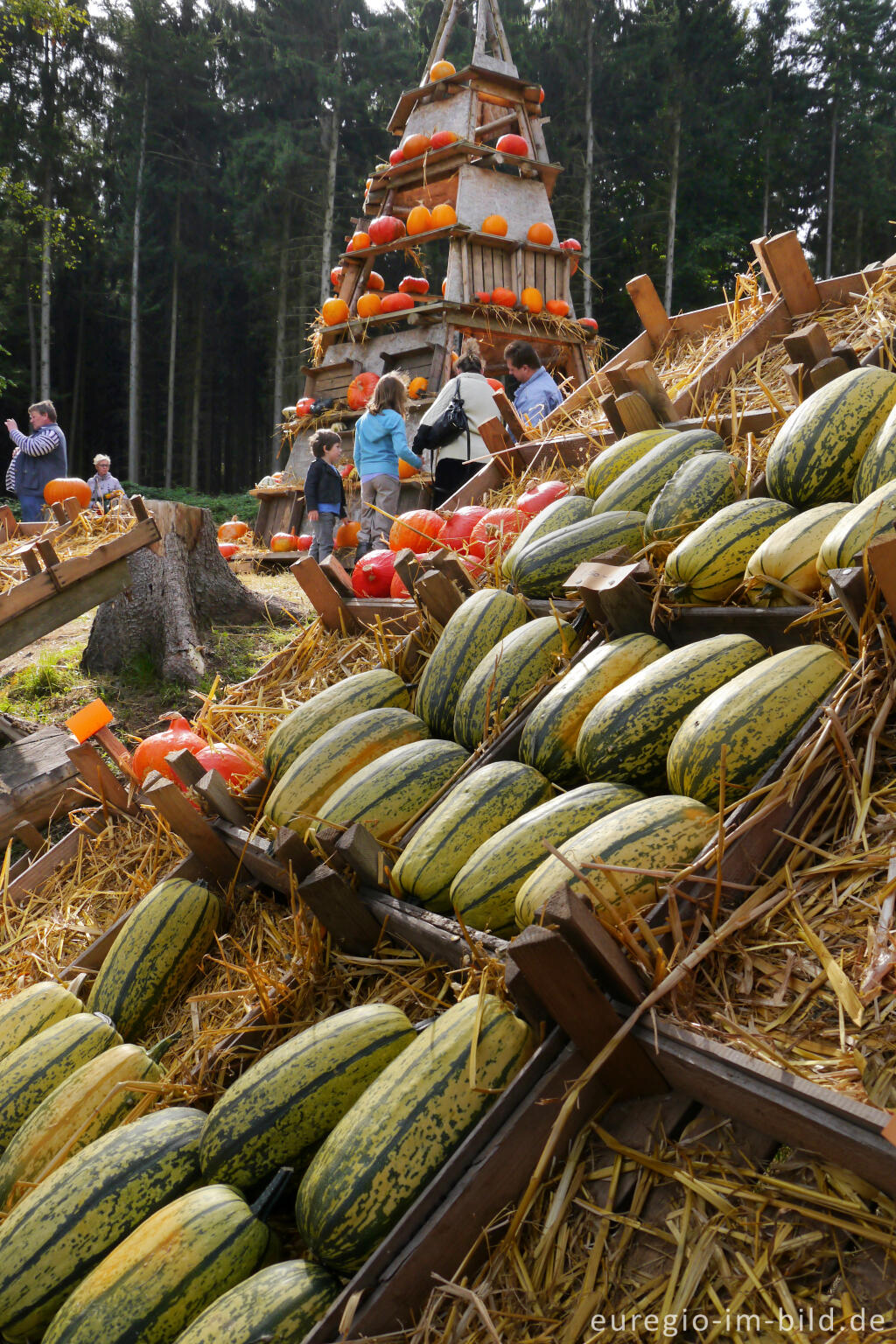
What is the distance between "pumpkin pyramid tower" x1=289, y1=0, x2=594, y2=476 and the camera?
1338 centimetres

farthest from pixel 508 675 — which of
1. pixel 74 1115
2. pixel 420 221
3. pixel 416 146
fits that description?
pixel 416 146

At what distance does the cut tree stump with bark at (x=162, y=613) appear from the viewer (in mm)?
6121

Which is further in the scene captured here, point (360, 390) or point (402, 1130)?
point (360, 390)

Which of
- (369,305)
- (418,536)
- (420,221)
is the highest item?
(420,221)

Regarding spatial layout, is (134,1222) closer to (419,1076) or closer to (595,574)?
(419,1076)

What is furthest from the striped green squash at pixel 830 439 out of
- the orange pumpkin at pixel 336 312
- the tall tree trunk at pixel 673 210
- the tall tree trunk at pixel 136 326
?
the tall tree trunk at pixel 136 326

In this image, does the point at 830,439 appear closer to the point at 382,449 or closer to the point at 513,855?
the point at 513,855

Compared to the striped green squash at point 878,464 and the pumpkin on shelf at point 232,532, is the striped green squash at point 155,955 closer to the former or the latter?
the striped green squash at point 878,464

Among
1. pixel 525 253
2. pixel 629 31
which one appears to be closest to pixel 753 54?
pixel 629 31

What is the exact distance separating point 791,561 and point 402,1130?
1523 millimetres

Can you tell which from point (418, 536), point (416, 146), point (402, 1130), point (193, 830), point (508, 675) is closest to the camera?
point (402, 1130)

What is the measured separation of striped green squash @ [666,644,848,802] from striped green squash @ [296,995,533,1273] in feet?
2.07

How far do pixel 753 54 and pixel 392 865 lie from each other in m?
41.4

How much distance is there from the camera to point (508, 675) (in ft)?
8.41
